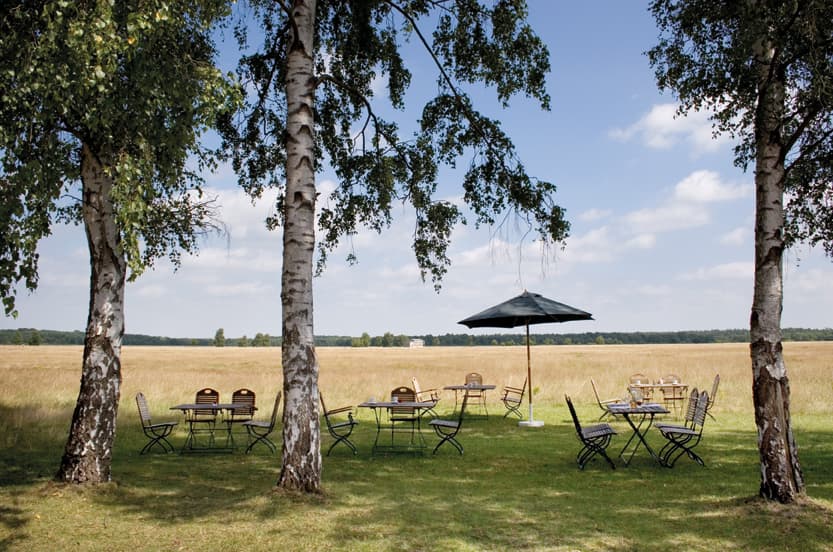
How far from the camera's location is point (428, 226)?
11.6 m

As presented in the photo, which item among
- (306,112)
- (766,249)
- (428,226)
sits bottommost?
(766,249)

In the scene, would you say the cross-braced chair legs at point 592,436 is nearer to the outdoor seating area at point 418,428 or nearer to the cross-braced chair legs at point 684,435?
the outdoor seating area at point 418,428

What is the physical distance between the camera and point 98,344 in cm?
778

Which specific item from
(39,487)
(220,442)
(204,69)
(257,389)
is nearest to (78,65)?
(204,69)

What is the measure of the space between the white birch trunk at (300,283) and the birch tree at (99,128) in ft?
2.77

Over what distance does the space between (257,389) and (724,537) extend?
683 inches

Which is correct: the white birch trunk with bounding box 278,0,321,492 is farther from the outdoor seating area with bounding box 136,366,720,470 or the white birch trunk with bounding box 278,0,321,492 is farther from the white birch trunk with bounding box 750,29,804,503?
the white birch trunk with bounding box 750,29,804,503

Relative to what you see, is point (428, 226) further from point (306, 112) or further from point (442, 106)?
point (306, 112)

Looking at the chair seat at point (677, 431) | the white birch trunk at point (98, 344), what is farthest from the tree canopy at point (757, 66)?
the white birch trunk at point (98, 344)

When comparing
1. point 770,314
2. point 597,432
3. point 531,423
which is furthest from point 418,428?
point 770,314

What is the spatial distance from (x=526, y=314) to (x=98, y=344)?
7596 mm

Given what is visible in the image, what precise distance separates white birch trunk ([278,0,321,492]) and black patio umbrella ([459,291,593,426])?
6086mm

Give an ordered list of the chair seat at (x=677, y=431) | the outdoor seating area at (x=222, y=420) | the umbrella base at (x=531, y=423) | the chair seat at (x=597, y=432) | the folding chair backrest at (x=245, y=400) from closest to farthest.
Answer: the chair seat at (x=677, y=431)
the chair seat at (x=597, y=432)
the outdoor seating area at (x=222, y=420)
the folding chair backrest at (x=245, y=400)
the umbrella base at (x=531, y=423)

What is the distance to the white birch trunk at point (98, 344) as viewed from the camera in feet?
25.1
